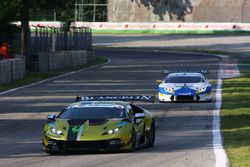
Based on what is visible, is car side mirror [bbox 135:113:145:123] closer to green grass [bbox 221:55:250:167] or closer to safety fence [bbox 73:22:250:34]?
green grass [bbox 221:55:250:167]

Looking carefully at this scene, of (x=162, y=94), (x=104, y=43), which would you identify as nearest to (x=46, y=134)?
(x=162, y=94)

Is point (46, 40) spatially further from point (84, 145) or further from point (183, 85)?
point (84, 145)

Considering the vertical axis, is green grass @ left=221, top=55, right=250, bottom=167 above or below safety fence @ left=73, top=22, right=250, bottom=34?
above

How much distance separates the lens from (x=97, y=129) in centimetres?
1530

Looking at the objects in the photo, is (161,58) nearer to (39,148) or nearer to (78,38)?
(78,38)

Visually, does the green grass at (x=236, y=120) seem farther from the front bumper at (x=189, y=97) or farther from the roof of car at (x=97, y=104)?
the roof of car at (x=97, y=104)

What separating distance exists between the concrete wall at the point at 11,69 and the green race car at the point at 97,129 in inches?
821

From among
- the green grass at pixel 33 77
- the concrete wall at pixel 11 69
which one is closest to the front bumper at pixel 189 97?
the green grass at pixel 33 77

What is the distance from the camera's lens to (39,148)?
653 inches

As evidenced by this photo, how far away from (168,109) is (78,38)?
31505mm

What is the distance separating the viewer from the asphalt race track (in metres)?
14.3

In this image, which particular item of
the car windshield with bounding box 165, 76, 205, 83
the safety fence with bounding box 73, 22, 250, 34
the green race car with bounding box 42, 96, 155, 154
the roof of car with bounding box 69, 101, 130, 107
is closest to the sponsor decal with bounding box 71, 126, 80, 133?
the green race car with bounding box 42, 96, 155, 154

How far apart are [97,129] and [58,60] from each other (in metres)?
35.2

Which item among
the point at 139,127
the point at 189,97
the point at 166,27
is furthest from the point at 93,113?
the point at 166,27
